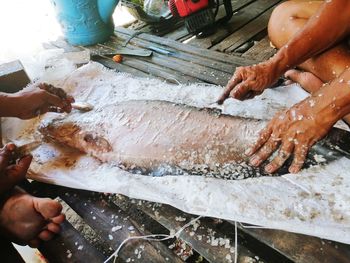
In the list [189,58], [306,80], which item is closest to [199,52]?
[189,58]

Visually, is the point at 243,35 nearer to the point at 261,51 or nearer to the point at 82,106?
the point at 261,51

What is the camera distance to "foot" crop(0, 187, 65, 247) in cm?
128

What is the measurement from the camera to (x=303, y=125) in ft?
4.05

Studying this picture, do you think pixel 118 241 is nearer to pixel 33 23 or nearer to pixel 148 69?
pixel 148 69

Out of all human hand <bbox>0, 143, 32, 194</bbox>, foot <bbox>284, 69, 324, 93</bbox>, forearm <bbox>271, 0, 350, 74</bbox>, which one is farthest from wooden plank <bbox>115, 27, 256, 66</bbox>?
human hand <bbox>0, 143, 32, 194</bbox>

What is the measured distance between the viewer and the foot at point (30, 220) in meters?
1.28

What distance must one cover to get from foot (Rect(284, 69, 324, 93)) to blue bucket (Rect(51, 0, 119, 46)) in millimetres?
1781

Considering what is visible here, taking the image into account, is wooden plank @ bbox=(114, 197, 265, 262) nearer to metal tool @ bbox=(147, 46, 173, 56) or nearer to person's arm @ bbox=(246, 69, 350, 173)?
person's arm @ bbox=(246, 69, 350, 173)

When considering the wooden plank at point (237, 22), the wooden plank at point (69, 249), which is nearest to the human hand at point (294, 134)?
the wooden plank at point (69, 249)

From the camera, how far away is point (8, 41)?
4.09 meters

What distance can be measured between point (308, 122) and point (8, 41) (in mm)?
4146

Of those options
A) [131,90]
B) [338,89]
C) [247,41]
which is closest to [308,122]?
[338,89]

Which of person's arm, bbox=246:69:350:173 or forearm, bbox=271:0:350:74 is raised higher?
forearm, bbox=271:0:350:74

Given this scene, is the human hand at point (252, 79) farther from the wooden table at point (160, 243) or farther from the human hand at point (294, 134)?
the wooden table at point (160, 243)
